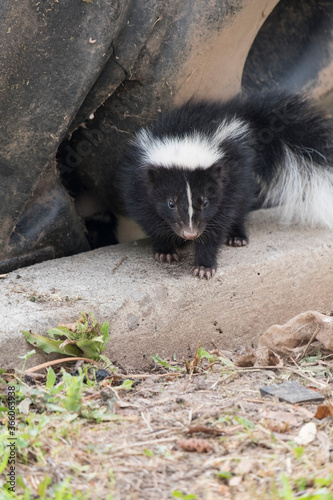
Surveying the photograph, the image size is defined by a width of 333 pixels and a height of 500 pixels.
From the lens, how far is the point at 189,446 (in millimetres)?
2332

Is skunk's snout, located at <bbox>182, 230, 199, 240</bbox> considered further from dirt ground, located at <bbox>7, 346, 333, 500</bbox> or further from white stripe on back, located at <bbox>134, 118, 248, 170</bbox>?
dirt ground, located at <bbox>7, 346, 333, 500</bbox>

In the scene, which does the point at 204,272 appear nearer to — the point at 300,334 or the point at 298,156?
the point at 300,334

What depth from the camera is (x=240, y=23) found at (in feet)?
13.7

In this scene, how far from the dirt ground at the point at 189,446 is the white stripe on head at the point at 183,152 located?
1589 mm

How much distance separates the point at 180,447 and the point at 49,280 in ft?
5.81

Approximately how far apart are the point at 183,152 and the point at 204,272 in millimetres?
792

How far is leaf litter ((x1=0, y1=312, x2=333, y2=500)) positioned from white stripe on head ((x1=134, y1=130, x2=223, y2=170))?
131cm

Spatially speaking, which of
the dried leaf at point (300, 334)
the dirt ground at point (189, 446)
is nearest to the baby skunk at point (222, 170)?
the dried leaf at point (300, 334)

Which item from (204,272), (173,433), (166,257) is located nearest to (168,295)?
(204,272)

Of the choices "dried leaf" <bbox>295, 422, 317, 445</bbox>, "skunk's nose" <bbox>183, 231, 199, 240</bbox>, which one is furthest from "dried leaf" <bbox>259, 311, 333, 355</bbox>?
"dried leaf" <bbox>295, 422, 317, 445</bbox>

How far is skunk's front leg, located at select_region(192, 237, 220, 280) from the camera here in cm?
402

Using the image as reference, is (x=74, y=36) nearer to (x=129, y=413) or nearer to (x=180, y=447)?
(x=129, y=413)

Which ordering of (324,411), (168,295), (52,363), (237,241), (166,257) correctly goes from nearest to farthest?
(324,411), (52,363), (168,295), (166,257), (237,241)

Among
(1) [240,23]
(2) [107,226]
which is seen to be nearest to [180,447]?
(1) [240,23]
